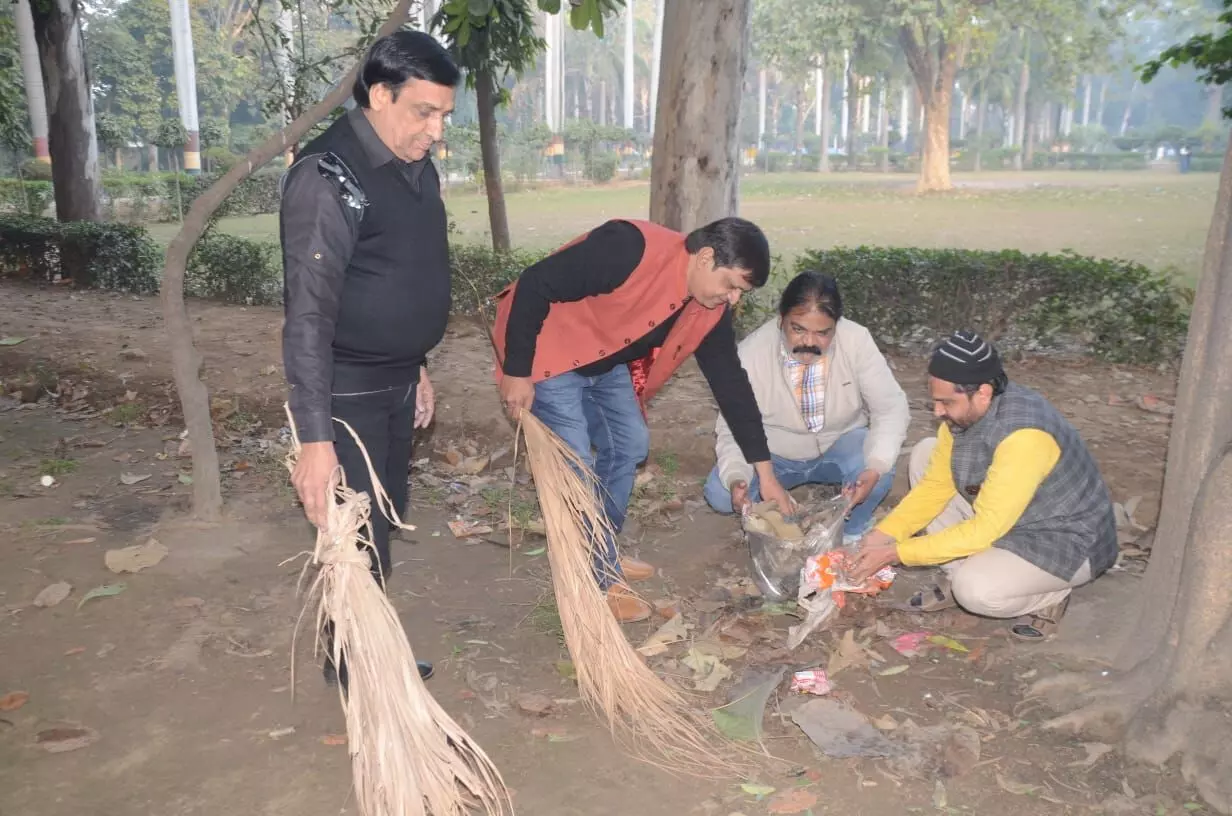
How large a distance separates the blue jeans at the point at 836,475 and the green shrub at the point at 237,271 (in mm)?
6963

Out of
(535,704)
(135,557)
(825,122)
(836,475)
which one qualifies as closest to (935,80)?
(825,122)

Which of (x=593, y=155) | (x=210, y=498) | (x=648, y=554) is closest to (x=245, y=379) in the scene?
(x=210, y=498)

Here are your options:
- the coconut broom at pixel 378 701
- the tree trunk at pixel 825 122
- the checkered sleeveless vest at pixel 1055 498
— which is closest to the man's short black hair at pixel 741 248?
the checkered sleeveless vest at pixel 1055 498

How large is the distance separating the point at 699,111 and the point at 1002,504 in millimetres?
3935

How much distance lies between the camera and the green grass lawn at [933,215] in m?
18.1

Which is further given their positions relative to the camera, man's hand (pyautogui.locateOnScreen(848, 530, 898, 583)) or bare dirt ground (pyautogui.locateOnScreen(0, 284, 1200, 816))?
man's hand (pyautogui.locateOnScreen(848, 530, 898, 583))

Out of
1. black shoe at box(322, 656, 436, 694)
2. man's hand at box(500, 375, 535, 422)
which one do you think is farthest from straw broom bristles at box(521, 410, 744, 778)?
black shoe at box(322, 656, 436, 694)

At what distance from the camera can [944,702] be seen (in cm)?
295

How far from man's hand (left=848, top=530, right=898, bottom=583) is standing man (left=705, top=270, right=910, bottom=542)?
43 centimetres

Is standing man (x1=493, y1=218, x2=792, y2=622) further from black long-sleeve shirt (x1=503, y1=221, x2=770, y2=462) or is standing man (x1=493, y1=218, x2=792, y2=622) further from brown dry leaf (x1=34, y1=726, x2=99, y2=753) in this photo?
brown dry leaf (x1=34, y1=726, x2=99, y2=753)

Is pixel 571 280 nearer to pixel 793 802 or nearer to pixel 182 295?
pixel 793 802

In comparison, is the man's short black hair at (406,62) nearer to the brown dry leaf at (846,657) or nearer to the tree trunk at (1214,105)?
the brown dry leaf at (846,657)

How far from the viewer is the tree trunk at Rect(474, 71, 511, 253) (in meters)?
8.99

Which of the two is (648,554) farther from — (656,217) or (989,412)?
(656,217)
